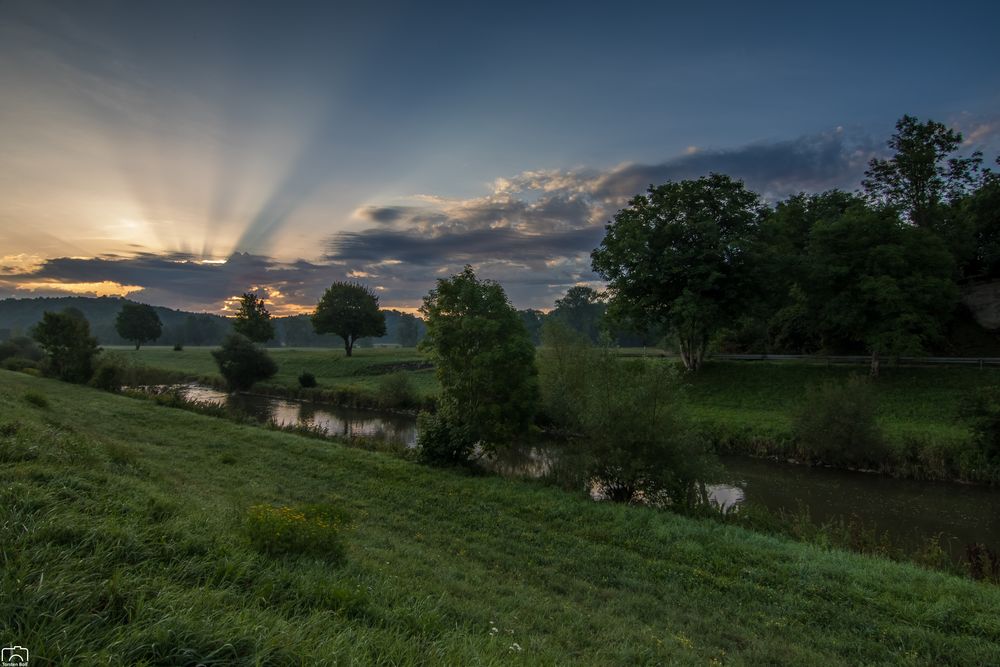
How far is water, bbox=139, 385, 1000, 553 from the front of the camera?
51.2 ft

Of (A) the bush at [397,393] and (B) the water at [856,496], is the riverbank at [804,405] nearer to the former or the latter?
(A) the bush at [397,393]

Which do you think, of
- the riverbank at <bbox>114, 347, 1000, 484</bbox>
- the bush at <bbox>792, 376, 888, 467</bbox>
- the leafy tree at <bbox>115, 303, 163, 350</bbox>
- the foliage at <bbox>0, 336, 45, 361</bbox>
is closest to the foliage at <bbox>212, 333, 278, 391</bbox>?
the riverbank at <bbox>114, 347, 1000, 484</bbox>

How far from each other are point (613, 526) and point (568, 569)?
335cm

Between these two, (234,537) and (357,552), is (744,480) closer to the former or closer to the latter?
(357,552)

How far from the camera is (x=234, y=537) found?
6160 mm

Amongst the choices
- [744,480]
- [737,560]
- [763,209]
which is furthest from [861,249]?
[737,560]

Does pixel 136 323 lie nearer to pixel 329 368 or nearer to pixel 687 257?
pixel 329 368

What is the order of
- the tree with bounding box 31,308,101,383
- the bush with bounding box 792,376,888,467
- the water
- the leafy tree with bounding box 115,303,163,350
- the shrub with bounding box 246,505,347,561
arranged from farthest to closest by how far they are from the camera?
the leafy tree with bounding box 115,303,163,350 → the tree with bounding box 31,308,101,383 → the bush with bounding box 792,376,888,467 → the water → the shrub with bounding box 246,505,347,561

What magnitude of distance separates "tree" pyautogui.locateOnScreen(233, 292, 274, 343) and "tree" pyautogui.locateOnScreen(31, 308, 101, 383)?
1281 inches

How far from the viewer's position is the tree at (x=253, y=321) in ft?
239

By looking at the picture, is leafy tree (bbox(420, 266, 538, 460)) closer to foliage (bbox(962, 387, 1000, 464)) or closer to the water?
the water

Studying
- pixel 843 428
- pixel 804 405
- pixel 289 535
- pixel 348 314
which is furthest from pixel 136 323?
pixel 843 428

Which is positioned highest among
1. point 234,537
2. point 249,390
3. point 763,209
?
point 763,209

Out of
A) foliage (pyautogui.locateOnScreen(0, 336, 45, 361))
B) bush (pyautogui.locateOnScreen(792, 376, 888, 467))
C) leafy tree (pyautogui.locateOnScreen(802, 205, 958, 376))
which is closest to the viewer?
bush (pyautogui.locateOnScreen(792, 376, 888, 467))
